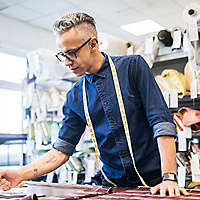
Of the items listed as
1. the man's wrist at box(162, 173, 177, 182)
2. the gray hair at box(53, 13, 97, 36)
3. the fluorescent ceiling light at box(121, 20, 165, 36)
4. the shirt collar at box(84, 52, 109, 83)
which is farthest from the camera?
the fluorescent ceiling light at box(121, 20, 165, 36)

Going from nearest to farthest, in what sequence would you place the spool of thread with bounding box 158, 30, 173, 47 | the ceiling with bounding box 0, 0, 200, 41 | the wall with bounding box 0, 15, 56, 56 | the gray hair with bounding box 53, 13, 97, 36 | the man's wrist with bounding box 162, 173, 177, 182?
the man's wrist with bounding box 162, 173, 177, 182, the gray hair with bounding box 53, 13, 97, 36, the spool of thread with bounding box 158, 30, 173, 47, the ceiling with bounding box 0, 0, 200, 41, the wall with bounding box 0, 15, 56, 56

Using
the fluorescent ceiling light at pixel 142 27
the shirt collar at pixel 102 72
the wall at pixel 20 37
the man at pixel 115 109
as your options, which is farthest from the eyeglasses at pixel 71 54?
the fluorescent ceiling light at pixel 142 27

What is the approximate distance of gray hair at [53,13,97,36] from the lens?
140 centimetres

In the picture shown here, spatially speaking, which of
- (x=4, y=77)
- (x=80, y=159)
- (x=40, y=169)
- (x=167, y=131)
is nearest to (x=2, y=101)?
(x=4, y=77)

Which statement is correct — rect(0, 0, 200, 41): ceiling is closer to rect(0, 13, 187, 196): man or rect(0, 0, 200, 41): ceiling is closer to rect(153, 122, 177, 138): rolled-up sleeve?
rect(0, 13, 187, 196): man

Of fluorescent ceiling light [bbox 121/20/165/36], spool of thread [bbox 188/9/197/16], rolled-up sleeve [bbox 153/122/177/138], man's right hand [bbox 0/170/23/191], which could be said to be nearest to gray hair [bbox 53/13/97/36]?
rolled-up sleeve [bbox 153/122/177/138]

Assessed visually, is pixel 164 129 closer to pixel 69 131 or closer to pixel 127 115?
pixel 127 115

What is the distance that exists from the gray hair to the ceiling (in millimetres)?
3516

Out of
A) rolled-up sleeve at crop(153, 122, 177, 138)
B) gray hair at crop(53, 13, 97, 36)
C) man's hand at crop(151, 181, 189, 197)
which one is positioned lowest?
man's hand at crop(151, 181, 189, 197)

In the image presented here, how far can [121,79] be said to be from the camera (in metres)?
1.48

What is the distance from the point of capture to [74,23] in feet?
4.60

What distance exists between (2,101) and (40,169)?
414 cm

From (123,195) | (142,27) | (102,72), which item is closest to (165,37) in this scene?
(102,72)

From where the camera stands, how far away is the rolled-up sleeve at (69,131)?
160 cm
